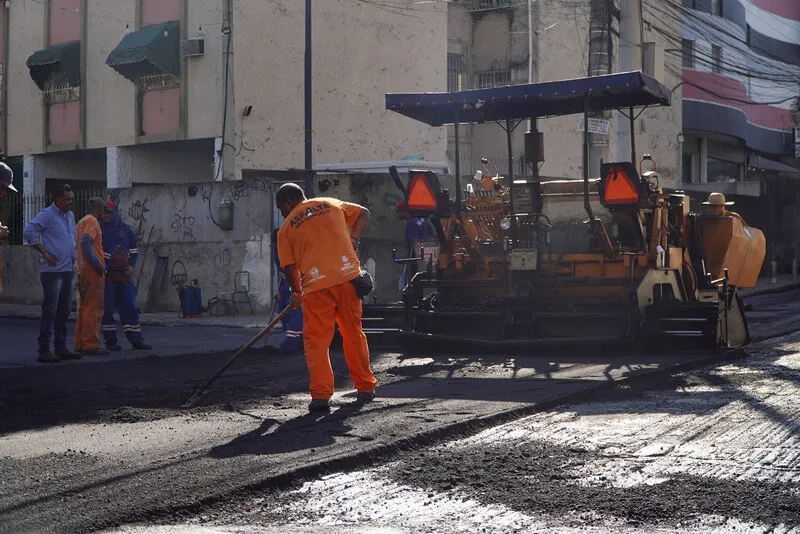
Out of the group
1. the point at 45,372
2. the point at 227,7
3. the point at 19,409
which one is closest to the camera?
the point at 19,409

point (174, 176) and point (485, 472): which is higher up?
point (174, 176)

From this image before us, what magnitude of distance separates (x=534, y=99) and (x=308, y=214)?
4503 mm

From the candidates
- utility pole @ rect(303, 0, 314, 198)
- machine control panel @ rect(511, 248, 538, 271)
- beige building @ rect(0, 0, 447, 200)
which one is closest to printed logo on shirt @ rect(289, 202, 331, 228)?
machine control panel @ rect(511, 248, 538, 271)

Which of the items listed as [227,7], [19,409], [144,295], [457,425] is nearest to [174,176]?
[227,7]

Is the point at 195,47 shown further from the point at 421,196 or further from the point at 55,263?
the point at 55,263

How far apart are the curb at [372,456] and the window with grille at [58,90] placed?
20558mm

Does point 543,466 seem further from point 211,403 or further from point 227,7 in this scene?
point 227,7

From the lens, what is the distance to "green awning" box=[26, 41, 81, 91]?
83.8 ft

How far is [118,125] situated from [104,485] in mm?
21289

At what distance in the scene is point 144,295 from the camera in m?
20.1

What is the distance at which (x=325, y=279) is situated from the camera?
748 cm

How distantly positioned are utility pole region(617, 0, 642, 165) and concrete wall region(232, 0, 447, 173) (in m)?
8.51

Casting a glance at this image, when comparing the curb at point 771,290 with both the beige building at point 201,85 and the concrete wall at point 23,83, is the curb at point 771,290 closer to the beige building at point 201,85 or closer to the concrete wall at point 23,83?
the beige building at point 201,85

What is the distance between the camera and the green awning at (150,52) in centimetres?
2306
